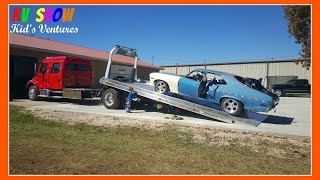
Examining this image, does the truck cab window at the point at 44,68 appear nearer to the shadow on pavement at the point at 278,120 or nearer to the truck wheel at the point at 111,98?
the truck wheel at the point at 111,98

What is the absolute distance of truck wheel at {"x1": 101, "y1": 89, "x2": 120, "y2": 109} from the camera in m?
13.2

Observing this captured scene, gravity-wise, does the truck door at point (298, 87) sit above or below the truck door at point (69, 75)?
below

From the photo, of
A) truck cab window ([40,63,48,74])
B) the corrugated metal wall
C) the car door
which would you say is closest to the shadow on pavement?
the corrugated metal wall

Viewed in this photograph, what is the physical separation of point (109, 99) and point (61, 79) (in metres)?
3.23

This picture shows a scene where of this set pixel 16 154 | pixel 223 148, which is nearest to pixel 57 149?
pixel 16 154

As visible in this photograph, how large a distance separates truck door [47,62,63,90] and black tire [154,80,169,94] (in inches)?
215

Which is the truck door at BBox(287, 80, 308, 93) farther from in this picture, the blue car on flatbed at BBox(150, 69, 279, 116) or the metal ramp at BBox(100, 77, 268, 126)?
the blue car on flatbed at BBox(150, 69, 279, 116)

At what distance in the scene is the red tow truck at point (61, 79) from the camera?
1529cm

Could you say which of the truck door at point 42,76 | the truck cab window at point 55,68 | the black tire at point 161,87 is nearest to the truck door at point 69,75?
the truck cab window at point 55,68

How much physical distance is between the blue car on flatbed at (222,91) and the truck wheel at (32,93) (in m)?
7.39

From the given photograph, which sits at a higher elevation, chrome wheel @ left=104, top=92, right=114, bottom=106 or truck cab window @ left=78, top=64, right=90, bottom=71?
truck cab window @ left=78, top=64, right=90, bottom=71

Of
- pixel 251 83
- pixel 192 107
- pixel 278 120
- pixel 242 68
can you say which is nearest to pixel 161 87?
pixel 192 107

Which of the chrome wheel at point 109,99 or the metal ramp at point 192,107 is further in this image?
the chrome wheel at point 109,99

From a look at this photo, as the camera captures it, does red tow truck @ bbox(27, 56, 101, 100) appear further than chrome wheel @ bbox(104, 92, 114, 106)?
Yes
